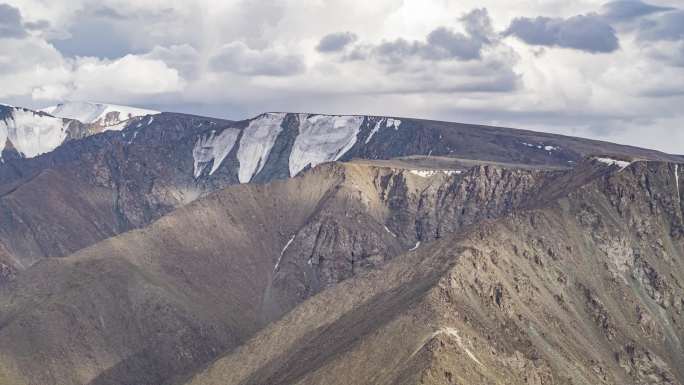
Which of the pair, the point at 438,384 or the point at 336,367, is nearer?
the point at 438,384

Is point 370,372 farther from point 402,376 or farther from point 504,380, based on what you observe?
point 504,380

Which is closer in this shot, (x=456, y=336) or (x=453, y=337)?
(x=453, y=337)

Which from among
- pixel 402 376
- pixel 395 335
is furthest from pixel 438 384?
pixel 395 335

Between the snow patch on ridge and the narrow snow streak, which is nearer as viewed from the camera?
the narrow snow streak

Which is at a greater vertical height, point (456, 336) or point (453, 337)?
point (453, 337)

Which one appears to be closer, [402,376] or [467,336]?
[402,376]

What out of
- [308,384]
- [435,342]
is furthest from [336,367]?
[435,342]

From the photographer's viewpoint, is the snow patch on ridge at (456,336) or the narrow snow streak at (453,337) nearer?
the narrow snow streak at (453,337)

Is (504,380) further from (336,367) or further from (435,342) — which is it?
(336,367)

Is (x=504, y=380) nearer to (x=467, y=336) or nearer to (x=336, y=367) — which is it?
(x=467, y=336)
